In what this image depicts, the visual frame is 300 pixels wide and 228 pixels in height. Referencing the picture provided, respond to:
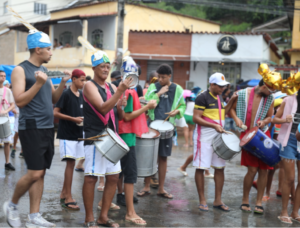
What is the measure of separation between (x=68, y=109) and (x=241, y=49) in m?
16.3

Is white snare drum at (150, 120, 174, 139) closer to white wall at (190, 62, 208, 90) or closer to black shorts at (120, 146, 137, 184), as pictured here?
black shorts at (120, 146, 137, 184)

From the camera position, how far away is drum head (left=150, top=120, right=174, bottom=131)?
595 centimetres

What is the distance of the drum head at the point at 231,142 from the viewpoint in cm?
522

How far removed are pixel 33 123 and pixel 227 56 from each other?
57.3ft

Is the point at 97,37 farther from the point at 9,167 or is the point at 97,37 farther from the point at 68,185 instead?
the point at 68,185

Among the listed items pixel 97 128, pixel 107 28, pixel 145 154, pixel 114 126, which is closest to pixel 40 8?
pixel 107 28

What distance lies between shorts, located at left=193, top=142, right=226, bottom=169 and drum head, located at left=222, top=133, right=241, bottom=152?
0.31m

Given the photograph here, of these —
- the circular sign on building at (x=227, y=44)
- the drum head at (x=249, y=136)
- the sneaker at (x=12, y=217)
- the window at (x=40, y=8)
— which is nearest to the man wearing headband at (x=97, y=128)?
the sneaker at (x=12, y=217)

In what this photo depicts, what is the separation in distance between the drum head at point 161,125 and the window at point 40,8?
107 feet

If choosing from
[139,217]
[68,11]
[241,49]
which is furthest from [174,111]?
[68,11]

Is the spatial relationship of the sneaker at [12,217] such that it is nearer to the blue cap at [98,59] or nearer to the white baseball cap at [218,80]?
the blue cap at [98,59]

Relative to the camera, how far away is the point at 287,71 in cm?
1994

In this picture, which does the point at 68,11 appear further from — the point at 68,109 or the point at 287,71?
the point at 68,109

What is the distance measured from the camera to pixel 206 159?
17.9 ft
